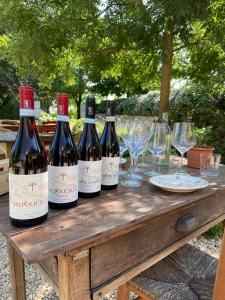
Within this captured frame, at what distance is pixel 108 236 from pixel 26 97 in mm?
369

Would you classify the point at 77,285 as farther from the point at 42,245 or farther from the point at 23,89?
the point at 23,89

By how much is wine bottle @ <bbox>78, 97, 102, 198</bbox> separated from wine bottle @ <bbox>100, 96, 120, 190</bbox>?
67 millimetres

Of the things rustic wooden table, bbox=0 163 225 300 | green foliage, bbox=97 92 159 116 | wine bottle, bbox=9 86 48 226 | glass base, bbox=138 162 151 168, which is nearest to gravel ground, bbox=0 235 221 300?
glass base, bbox=138 162 151 168

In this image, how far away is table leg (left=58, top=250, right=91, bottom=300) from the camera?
59cm

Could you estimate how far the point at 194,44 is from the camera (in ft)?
8.50

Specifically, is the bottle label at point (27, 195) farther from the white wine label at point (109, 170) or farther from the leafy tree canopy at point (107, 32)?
the leafy tree canopy at point (107, 32)

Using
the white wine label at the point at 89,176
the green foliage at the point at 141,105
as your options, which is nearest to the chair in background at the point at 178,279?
the white wine label at the point at 89,176

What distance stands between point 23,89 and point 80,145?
0.28m

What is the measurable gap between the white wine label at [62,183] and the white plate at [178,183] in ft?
1.12

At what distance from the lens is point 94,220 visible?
26.0 inches

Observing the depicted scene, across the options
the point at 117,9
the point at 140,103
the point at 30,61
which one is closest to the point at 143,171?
the point at 117,9

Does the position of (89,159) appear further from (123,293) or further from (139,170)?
(123,293)

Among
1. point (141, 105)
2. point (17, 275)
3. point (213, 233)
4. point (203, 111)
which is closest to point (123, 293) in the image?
point (17, 275)

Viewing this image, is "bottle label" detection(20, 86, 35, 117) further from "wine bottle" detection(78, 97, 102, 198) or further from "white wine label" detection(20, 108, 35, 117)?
"wine bottle" detection(78, 97, 102, 198)
